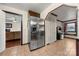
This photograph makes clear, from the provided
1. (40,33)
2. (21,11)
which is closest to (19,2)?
(21,11)

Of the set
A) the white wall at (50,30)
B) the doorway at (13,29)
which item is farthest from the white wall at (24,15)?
the white wall at (50,30)

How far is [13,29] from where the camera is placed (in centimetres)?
256

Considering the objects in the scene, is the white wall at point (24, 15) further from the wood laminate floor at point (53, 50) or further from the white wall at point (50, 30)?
the white wall at point (50, 30)

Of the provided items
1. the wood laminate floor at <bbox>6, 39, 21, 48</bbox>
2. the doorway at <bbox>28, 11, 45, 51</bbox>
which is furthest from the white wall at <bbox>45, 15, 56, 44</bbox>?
the wood laminate floor at <bbox>6, 39, 21, 48</bbox>

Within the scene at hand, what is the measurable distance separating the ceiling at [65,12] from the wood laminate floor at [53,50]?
60 cm

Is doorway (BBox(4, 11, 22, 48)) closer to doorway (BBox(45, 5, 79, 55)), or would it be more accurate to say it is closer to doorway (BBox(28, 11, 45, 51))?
doorway (BBox(28, 11, 45, 51))

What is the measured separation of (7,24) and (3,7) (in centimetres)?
45

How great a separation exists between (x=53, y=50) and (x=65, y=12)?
1.19 m

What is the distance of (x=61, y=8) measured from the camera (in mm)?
2553

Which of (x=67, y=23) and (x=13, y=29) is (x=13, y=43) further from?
(x=67, y=23)

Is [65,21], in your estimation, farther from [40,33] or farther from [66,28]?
[40,33]

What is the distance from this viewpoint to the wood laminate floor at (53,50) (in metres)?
2.50

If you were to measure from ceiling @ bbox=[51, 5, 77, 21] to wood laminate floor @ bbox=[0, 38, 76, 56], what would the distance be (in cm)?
60

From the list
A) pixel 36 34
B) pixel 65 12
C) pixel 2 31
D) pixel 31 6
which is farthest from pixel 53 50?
pixel 2 31
